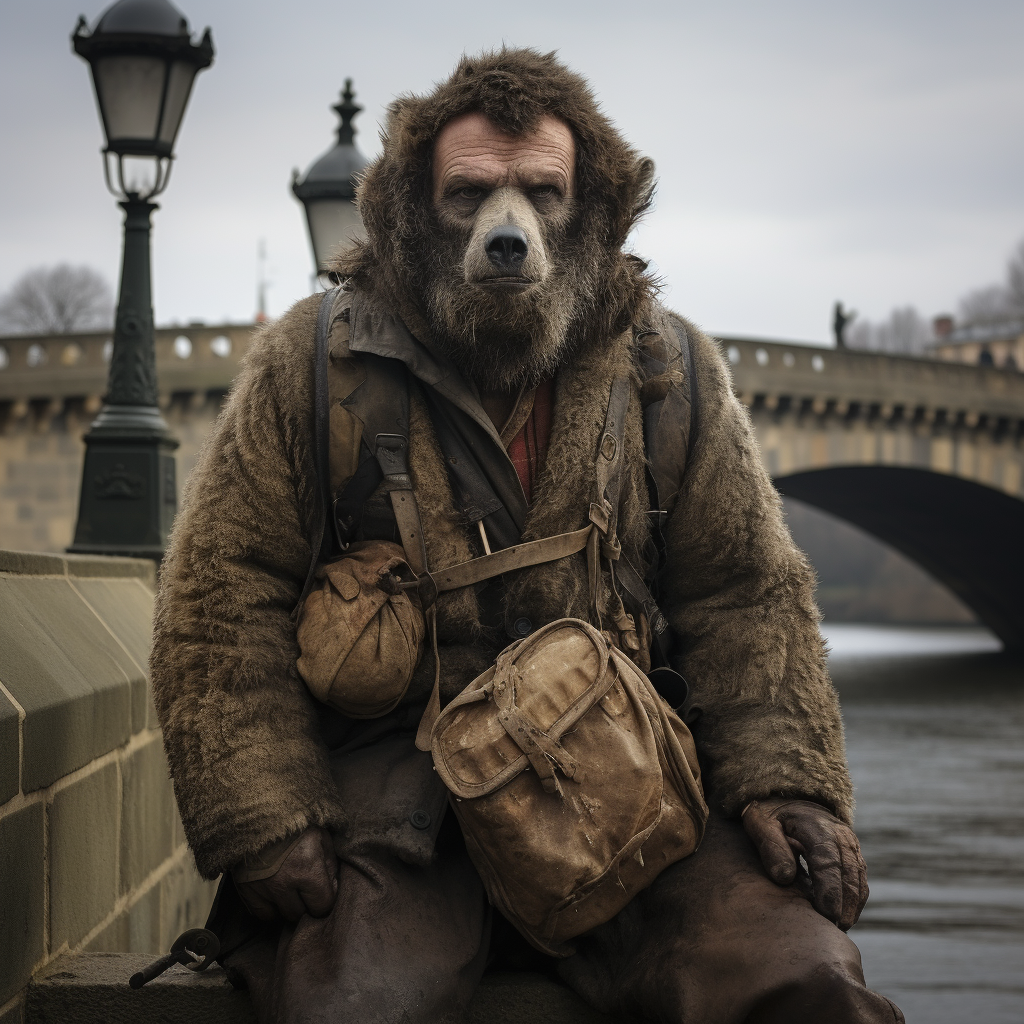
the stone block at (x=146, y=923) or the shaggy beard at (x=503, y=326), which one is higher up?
the shaggy beard at (x=503, y=326)

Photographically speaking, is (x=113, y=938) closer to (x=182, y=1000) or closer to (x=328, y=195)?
(x=182, y=1000)

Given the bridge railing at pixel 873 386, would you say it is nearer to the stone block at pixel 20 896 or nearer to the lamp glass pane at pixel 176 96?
the lamp glass pane at pixel 176 96

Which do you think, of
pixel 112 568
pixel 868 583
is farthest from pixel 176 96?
pixel 868 583

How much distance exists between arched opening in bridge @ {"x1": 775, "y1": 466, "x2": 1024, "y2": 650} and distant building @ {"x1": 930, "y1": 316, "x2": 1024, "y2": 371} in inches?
1098

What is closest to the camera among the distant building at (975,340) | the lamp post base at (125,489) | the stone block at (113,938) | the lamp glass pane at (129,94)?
the stone block at (113,938)

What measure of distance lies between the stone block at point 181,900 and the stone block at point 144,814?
12 centimetres

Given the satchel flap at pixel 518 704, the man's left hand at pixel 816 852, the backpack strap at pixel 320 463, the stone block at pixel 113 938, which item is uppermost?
the backpack strap at pixel 320 463

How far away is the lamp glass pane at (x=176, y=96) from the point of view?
19.1ft

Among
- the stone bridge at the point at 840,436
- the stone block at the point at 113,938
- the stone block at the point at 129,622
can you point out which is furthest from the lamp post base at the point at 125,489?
the stone bridge at the point at 840,436

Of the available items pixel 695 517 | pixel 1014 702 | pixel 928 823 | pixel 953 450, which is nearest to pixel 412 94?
pixel 695 517

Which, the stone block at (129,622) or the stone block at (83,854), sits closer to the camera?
the stone block at (83,854)

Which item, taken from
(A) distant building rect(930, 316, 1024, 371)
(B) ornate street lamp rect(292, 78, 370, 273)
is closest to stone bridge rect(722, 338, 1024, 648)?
(B) ornate street lamp rect(292, 78, 370, 273)

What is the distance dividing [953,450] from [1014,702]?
1135 centimetres

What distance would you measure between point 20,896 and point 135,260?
3808 millimetres
